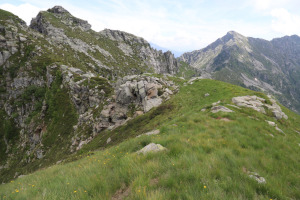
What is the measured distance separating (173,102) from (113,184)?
66.3 ft

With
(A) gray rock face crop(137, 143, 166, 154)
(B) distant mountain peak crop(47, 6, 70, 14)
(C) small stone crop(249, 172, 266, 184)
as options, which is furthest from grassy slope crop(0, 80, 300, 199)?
(B) distant mountain peak crop(47, 6, 70, 14)

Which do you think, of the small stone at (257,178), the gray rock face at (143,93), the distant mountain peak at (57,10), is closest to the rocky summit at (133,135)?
the small stone at (257,178)

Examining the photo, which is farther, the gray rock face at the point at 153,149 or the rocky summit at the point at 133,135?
the gray rock face at the point at 153,149

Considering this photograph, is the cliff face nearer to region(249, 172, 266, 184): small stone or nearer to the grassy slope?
the grassy slope

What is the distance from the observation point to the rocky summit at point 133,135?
4395 mm

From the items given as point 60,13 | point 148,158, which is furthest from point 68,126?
point 60,13

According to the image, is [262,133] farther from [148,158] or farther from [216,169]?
[148,158]

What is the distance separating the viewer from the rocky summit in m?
4.39

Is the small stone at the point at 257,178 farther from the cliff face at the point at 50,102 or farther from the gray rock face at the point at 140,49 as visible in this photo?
the gray rock face at the point at 140,49

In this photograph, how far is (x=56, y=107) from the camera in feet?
137

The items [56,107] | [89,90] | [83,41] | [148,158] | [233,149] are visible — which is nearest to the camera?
[148,158]

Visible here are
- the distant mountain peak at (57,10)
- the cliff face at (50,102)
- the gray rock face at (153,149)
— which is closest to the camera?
the gray rock face at (153,149)

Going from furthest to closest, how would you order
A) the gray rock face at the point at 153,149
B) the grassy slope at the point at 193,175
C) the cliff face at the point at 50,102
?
the cliff face at the point at 50,102 → the gray rock face at the point at 153,149 → the grassy slope at the point at 193,175

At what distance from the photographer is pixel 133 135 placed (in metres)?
18.3
